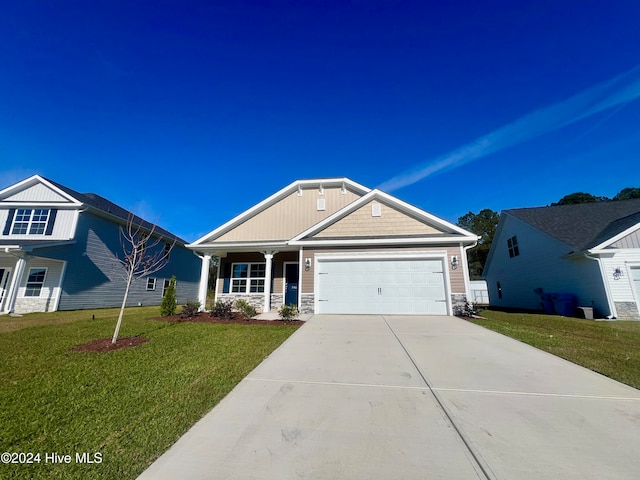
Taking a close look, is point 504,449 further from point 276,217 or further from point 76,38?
point 76,38

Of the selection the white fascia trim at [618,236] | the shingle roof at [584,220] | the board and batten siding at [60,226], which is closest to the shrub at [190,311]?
the board and batten siding at [60,226]

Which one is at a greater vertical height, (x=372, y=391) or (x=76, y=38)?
(x=76, y=38)

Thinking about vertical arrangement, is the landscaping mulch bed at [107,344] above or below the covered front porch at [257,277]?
below

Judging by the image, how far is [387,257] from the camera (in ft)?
32.8

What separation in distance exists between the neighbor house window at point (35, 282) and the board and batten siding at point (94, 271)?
979 mm

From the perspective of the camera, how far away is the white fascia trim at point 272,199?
12185mm

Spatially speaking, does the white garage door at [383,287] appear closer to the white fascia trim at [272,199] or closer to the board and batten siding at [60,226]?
the white fascia trim at [272,199]

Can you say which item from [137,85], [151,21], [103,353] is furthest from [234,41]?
[103,353]

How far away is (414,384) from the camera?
358cm

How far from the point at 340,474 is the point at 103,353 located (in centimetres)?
553

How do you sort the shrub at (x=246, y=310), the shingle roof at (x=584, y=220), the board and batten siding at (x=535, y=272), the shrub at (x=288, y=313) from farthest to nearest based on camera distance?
the shingle roof at (x=584, y=220) → the board and batten siding at (x=535, y=272) → the shrub at (x=246, y=310) → the shrub at (x=288, y=313)

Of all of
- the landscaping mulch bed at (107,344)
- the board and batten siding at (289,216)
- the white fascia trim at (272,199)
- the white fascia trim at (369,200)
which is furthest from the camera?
A: the board and batten siding at (289,216)

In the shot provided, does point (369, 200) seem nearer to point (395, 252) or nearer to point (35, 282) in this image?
point (395, 252)

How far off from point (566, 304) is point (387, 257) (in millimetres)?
9421
